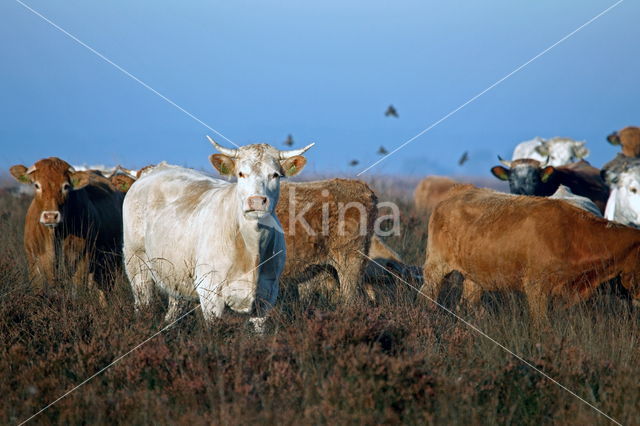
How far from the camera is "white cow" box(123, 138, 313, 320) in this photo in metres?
6.00

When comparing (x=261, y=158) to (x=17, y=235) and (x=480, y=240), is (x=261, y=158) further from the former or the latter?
(x=17, y=235)

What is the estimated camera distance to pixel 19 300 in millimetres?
6277

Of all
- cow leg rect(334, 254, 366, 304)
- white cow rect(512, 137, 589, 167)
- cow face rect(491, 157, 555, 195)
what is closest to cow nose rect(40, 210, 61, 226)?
cow leg rect(334, 254, 366, 304)

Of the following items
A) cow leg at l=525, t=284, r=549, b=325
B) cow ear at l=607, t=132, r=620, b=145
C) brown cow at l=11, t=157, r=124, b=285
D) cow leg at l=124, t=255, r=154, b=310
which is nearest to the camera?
cow leg at l=525, t=284, r=549, b=325

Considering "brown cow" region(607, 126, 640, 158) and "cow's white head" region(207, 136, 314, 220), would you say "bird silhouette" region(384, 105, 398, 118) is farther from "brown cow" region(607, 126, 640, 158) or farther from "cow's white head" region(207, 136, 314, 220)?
"cow's white head" region(207, 136, 314, 220)

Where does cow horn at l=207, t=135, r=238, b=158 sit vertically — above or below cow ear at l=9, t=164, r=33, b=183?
below

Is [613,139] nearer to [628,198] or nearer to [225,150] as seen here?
[628,198]

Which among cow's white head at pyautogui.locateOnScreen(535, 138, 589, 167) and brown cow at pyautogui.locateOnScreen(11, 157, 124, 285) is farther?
cow's white head at pyautogui.locateOnScreen(535, 138, 589, 167)

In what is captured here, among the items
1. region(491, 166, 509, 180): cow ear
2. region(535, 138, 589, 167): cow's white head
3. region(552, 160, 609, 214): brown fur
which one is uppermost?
region(535, 138, 589, 167): cow's white head

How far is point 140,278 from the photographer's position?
24.6ft

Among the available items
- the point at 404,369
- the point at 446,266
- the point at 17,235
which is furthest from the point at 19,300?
the point at 17,235

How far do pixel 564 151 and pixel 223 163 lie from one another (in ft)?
59.1

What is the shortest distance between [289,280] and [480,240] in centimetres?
212

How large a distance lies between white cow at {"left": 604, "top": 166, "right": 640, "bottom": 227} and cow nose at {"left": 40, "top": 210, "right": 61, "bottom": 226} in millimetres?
7258
